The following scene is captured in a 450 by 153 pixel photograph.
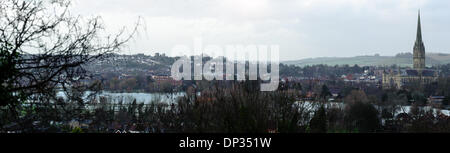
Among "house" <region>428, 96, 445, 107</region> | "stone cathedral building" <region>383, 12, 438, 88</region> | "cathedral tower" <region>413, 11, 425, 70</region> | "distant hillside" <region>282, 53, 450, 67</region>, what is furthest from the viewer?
"distant hillside" <region>282, 53, 450, 67</region>

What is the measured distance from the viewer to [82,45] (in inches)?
106

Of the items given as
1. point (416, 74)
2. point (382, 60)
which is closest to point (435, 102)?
point (416, 74)

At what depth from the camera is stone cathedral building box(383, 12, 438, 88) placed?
53.7m

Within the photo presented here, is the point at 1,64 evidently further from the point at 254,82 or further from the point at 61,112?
the point at 254,82

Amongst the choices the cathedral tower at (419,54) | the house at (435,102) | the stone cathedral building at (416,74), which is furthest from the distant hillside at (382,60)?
the house at (435,102)

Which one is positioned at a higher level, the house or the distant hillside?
the distant hillside

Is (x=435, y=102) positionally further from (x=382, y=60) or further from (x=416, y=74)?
(x=382, y=60)

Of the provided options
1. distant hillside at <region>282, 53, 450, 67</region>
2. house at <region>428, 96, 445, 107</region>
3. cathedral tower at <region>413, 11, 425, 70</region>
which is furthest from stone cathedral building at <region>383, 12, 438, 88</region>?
distant hillside at <region>282, 53, 450, 67</region>

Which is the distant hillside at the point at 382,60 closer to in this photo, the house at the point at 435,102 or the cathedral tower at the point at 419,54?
the cathedral tower at the point at 419,54

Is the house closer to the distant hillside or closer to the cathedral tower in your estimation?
the cathedral tower

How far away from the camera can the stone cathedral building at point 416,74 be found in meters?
53.7

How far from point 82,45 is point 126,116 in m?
10.3
